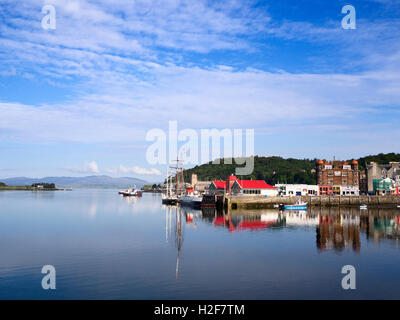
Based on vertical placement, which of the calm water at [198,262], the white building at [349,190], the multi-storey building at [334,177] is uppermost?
the multi-storey building at [334,177]

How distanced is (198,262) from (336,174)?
3699 inches

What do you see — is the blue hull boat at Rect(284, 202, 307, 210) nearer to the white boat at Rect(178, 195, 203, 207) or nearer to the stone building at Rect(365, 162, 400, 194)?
the white boat at Rect(178, 195, 203, 207)

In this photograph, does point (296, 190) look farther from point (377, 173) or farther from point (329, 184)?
point (377, 173)

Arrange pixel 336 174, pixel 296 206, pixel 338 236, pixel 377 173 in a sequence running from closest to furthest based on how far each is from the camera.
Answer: pixel 338 236, pixel 296 206, pixel 336 174, pixel 377 173

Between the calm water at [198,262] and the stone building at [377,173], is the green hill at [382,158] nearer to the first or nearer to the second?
the stone building at [377,173]

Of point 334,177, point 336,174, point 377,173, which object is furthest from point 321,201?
point 377,173

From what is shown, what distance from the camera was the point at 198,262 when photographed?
30.8m

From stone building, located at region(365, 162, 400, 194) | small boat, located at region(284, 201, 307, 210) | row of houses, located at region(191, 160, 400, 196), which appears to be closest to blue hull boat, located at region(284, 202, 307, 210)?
small boat, located at region(284, 201, 307, 210)

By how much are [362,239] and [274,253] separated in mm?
14995

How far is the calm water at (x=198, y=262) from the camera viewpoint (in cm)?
2300

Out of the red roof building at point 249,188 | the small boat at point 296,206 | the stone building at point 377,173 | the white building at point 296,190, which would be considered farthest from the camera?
the stone building at point 377,173

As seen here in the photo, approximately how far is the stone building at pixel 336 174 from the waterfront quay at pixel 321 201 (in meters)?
13.1

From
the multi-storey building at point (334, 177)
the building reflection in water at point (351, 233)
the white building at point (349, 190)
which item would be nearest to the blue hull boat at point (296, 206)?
the multi-storey building at point (334, 177)
